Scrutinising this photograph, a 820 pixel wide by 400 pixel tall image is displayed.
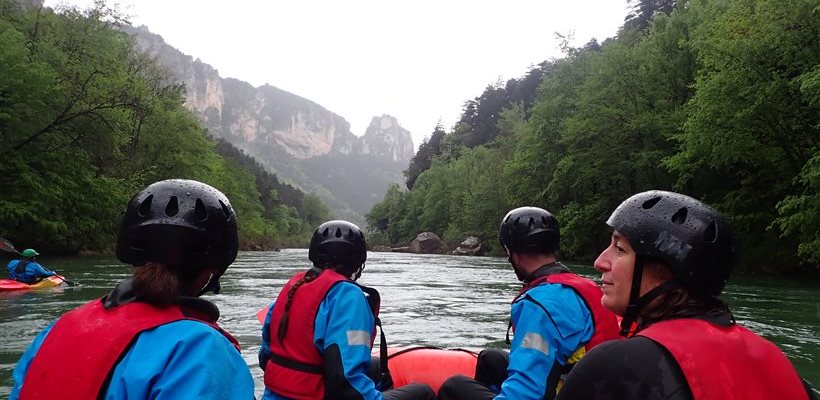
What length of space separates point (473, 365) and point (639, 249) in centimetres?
327

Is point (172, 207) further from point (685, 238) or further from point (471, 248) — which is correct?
point (471, 248)

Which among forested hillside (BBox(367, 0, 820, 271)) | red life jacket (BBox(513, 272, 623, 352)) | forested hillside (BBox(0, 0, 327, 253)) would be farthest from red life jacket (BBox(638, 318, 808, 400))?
forested hillside (BBox(0, 0, 327, 253))

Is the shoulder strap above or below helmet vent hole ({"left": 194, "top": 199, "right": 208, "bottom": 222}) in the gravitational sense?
below

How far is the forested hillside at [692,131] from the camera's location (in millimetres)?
17312

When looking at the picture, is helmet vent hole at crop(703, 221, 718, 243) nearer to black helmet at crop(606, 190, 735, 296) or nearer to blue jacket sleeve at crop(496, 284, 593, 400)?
black helmet at crop(606, 190, 735, 296)

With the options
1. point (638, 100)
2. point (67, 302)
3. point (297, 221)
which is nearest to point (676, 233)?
point (67, 302)

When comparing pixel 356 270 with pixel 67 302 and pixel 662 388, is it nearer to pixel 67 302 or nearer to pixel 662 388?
pixel 662 388

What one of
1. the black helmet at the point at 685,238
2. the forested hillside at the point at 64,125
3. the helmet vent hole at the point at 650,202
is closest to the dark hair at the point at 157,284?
the black helmet at the point at 685,238

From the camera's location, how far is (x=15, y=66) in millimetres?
19562

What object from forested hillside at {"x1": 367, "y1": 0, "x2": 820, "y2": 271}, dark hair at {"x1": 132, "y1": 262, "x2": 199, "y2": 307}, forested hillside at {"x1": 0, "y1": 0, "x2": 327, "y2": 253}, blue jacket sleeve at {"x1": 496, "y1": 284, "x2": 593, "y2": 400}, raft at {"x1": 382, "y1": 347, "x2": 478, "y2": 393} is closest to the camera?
dark hair at {"x1": 132, "y1": 262, "x2": 199, "y2": 307}

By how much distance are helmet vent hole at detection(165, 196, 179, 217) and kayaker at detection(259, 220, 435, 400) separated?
1476 mm

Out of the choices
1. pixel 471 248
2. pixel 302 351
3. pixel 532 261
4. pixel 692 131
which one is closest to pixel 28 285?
pixel 302 351

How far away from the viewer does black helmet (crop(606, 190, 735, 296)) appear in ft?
5.51

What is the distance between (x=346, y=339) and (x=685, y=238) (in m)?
1.90
